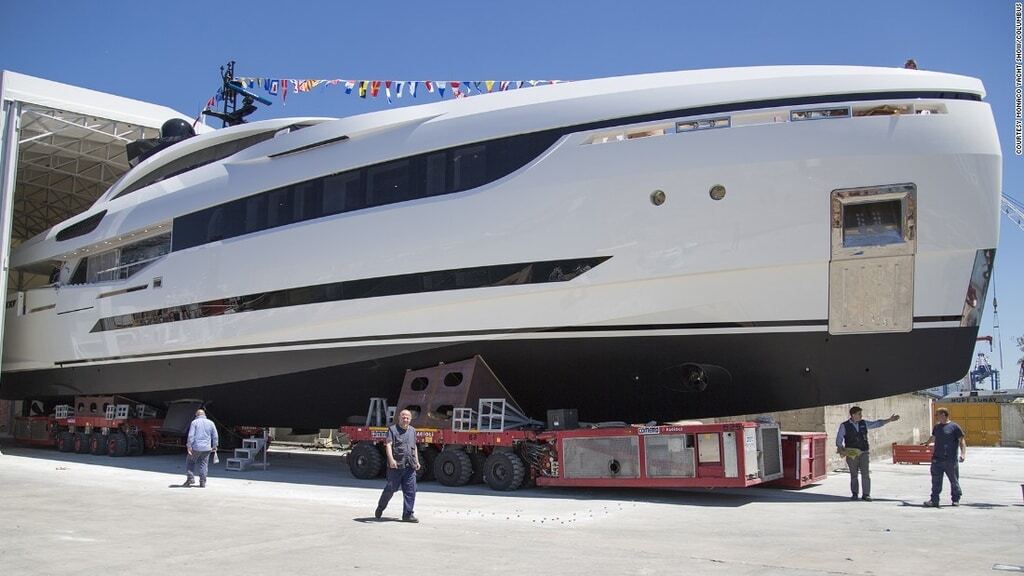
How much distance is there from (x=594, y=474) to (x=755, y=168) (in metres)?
4.34

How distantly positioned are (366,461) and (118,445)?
7.73 m

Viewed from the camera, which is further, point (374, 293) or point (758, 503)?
point (374, 293)

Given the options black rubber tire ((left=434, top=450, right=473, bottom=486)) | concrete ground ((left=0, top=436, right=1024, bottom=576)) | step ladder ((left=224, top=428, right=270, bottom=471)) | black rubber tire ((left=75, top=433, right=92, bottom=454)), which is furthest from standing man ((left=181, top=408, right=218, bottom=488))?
black rubber tire ((left=75, top=433, right=92, bottom=454))

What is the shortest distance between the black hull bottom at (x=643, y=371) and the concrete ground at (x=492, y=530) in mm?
1309

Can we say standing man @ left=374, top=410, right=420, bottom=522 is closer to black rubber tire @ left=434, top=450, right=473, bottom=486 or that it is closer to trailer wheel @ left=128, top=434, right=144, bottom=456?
black rubber tire @ left=434, top=450, right=473, bottom=486

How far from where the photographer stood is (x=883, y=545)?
7.00 m

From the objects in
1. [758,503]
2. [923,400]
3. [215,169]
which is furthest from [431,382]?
[923,400]

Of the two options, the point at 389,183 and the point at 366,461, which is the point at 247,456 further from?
the point at 389,183

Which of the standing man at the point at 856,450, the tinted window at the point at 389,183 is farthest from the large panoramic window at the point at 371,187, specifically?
the standing man at the point at 856,450

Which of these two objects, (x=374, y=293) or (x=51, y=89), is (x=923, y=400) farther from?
(x=51, y=89)

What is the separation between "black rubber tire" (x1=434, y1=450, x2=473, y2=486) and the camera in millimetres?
11406

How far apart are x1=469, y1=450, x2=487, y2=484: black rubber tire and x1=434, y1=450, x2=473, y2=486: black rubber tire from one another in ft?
0.21

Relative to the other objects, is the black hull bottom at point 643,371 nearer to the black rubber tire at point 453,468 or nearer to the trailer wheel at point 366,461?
the trailer wheel at point 366,461

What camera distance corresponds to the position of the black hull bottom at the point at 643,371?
1008 centimetres
